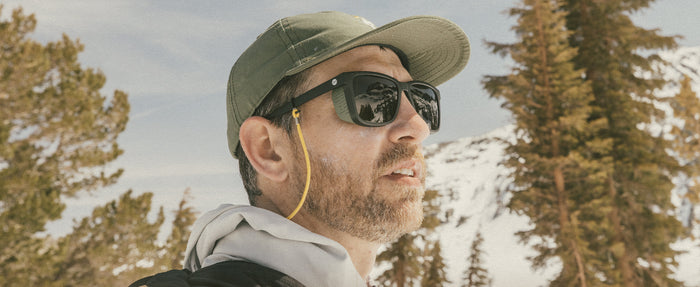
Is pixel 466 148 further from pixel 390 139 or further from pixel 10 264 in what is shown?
pixel 390 139

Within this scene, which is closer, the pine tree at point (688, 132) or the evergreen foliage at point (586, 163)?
the evergreen foliage at point (586, 163)

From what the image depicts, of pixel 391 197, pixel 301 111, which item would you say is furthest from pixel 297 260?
pixel 301 111

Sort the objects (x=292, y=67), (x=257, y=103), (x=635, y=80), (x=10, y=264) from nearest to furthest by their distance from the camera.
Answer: (x=292, y=67), (x=257, y=103), (x=10, y=264), (x=635, y=80)

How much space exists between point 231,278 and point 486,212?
413ft

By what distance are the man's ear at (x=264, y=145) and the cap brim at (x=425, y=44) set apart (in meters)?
0.29

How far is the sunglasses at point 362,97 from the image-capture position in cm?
192

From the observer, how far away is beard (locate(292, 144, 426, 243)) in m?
1.85

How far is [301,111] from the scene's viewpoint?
1.97 meters

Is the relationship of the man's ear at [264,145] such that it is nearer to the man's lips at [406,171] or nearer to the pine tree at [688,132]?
the man's lips at [406,171]

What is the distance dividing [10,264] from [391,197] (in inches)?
831

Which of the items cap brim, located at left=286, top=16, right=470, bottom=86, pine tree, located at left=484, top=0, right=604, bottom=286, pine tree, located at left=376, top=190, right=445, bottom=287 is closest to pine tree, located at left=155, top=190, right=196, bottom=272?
pine tree, located at left=376, top=190, right=445, bottom=287

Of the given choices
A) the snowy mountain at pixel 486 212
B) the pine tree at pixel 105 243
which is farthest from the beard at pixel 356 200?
the snowy mountain at pixel 486 212

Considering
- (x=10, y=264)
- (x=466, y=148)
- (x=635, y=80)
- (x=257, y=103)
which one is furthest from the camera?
(x=466, y=148)

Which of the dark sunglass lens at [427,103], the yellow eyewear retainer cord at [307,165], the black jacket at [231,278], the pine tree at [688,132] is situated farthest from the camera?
the pine tree at [688,132]
